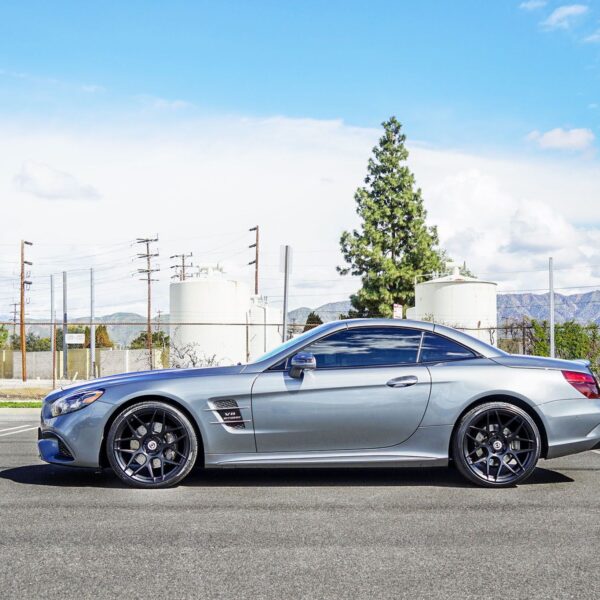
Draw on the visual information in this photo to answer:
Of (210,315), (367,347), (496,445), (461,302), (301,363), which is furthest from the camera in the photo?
(210,315)

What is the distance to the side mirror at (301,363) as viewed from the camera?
707cm

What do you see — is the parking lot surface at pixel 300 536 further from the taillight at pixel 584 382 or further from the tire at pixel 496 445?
the taillight at pixel 584 382

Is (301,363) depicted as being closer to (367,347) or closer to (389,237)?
(367,347)

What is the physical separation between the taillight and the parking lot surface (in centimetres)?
78

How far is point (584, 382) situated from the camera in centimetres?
748

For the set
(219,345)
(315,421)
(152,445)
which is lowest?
(152,445)

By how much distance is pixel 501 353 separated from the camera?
7.51 metres

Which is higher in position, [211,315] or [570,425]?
[211,315]

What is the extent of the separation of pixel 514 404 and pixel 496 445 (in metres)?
0.38

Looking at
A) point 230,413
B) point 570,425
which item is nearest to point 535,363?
point 570,425

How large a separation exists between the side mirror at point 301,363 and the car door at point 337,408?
50 millimetres

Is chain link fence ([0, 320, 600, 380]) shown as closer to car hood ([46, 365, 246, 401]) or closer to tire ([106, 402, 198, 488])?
car hood ([46, 365, 246, 401])

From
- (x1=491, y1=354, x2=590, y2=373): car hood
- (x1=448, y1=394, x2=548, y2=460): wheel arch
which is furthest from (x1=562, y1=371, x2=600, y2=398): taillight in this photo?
(x1=448, y1=394, x2=548, y2=460): wheel arch

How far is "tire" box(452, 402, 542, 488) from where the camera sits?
7125mm
